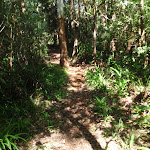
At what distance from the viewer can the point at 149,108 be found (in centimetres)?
346

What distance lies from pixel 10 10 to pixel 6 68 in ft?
5.48

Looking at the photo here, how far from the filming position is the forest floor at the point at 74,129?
9.57 feet

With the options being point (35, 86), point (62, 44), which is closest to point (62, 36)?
point (62, 44)

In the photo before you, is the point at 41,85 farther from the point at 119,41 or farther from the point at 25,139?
the point at 119,41

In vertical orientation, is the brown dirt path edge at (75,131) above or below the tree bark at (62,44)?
below

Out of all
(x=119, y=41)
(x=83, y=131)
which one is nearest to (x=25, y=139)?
(x=83, y=131)

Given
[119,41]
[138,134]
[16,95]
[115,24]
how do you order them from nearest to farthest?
[138,134] → [16,95] → [115,24] → [119,41]

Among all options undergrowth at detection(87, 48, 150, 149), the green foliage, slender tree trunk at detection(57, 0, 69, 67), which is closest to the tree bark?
slender tree trunk at detection(57, 0, 69, 67)

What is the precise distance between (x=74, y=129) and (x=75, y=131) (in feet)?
0.25

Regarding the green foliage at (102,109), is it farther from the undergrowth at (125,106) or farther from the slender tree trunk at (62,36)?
the slender tree trunk at (62,36)

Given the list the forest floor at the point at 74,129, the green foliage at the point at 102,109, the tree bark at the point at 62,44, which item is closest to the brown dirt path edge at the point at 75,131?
the forest floor at the point at 74,129

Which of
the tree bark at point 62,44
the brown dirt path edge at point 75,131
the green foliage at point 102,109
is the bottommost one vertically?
the brown dirt path edge at point 75,131

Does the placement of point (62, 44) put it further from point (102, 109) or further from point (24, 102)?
point (102, 109)

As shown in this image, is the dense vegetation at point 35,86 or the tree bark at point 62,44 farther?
the tree bark at point 62,44
